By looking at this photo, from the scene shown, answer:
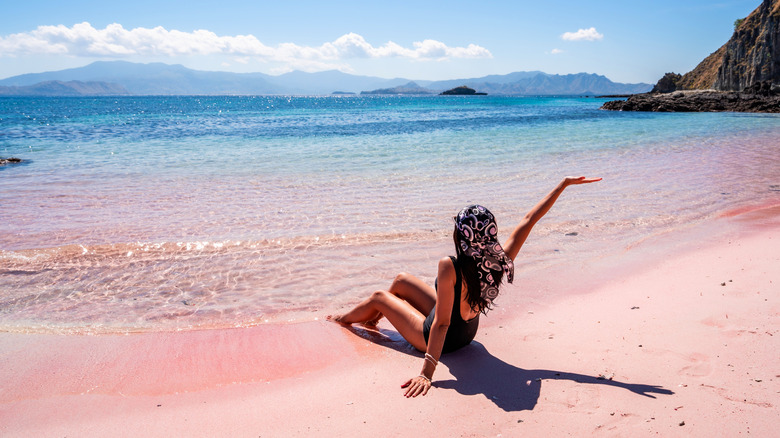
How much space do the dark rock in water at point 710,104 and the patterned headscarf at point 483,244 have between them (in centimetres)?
5313

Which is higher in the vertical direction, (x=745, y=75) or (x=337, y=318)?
(x=745, y=75)

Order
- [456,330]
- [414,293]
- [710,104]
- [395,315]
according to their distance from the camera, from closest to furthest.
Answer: [456,330]
[395,315]
[414,293]
[710,104]

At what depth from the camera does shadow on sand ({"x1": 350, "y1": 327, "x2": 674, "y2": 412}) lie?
3285 millimetres

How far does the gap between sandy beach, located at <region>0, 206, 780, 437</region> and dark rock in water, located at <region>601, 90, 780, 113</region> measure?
2039 inches

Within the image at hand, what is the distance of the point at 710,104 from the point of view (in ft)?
169

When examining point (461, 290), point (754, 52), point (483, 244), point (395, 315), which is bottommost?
point (395, 315)

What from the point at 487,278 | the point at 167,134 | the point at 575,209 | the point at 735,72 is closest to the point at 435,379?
the point at 487,278

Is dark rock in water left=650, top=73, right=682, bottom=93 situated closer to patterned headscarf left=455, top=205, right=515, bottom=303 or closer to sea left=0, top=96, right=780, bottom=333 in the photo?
sea left=0, top=96, right=780, bottom=333

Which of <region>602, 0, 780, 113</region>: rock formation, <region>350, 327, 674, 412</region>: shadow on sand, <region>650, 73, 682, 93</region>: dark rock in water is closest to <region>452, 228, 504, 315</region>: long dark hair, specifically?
<region>350, 327, 674, 412</region>: shadow on sand

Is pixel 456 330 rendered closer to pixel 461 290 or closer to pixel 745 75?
pixel 461 290

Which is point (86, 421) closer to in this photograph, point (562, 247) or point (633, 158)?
point (562, 247)

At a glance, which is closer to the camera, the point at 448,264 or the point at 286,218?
the point at 448,264

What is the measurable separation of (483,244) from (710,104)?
59.8m

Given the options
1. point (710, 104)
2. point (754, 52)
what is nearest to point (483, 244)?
point (710, 104)
